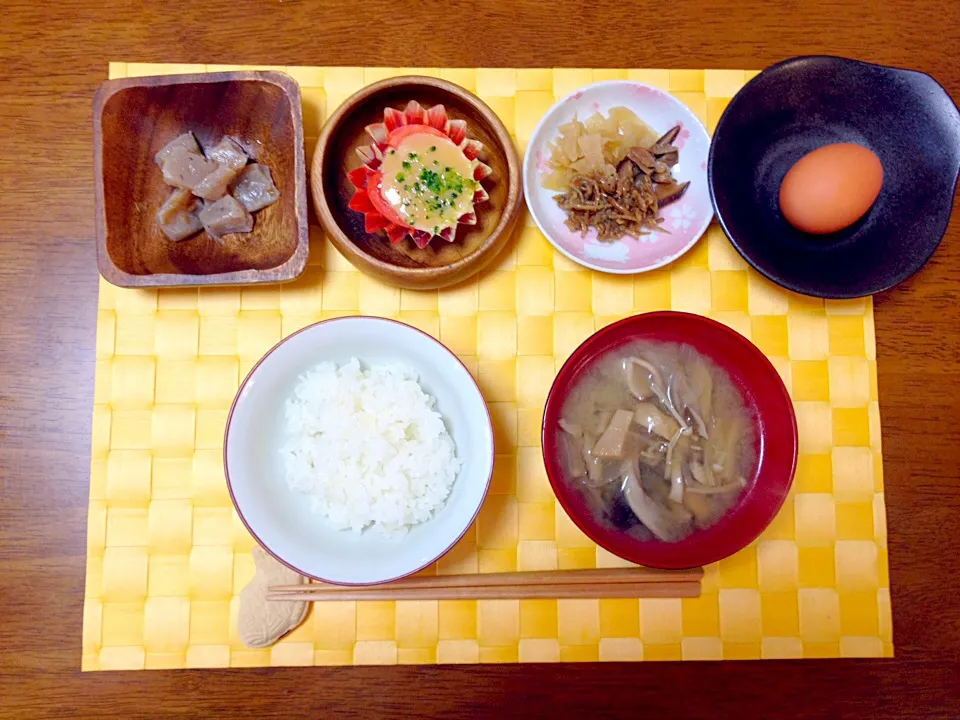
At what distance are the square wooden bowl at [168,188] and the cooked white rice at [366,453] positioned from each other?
1.04 feet

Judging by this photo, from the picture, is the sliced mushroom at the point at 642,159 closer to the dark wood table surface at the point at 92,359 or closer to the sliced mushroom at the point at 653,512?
the dark wood table surface at the point at 92,359

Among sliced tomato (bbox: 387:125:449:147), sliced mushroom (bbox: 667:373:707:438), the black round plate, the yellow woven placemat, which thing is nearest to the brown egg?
the black round plate

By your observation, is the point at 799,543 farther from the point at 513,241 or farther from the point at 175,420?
the point at 175,420

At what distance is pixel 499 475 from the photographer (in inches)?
71.0

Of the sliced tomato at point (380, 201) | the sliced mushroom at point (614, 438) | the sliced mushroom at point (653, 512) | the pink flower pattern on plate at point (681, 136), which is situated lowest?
the sliced mushroom at point (653, 512)

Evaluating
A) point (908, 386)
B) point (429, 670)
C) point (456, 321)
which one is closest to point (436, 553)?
point (429, 670)

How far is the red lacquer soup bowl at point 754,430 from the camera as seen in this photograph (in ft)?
5.21

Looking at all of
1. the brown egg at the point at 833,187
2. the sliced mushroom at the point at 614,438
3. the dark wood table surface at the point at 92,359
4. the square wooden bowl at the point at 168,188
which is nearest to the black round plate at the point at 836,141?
the brown egg at the point at 833,187

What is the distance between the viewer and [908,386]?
6.18 feet

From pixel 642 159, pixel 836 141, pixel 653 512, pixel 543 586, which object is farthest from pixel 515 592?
pixel 836 141

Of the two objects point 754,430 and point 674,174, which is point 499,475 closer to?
point 754,430

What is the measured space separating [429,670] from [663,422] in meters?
0.90

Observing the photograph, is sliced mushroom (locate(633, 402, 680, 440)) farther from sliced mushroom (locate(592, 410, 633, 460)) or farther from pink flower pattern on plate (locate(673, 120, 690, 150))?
pink flower pattern on plate (locate(673, 120, 690, 150))

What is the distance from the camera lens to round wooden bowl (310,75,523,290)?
164 centimetres
